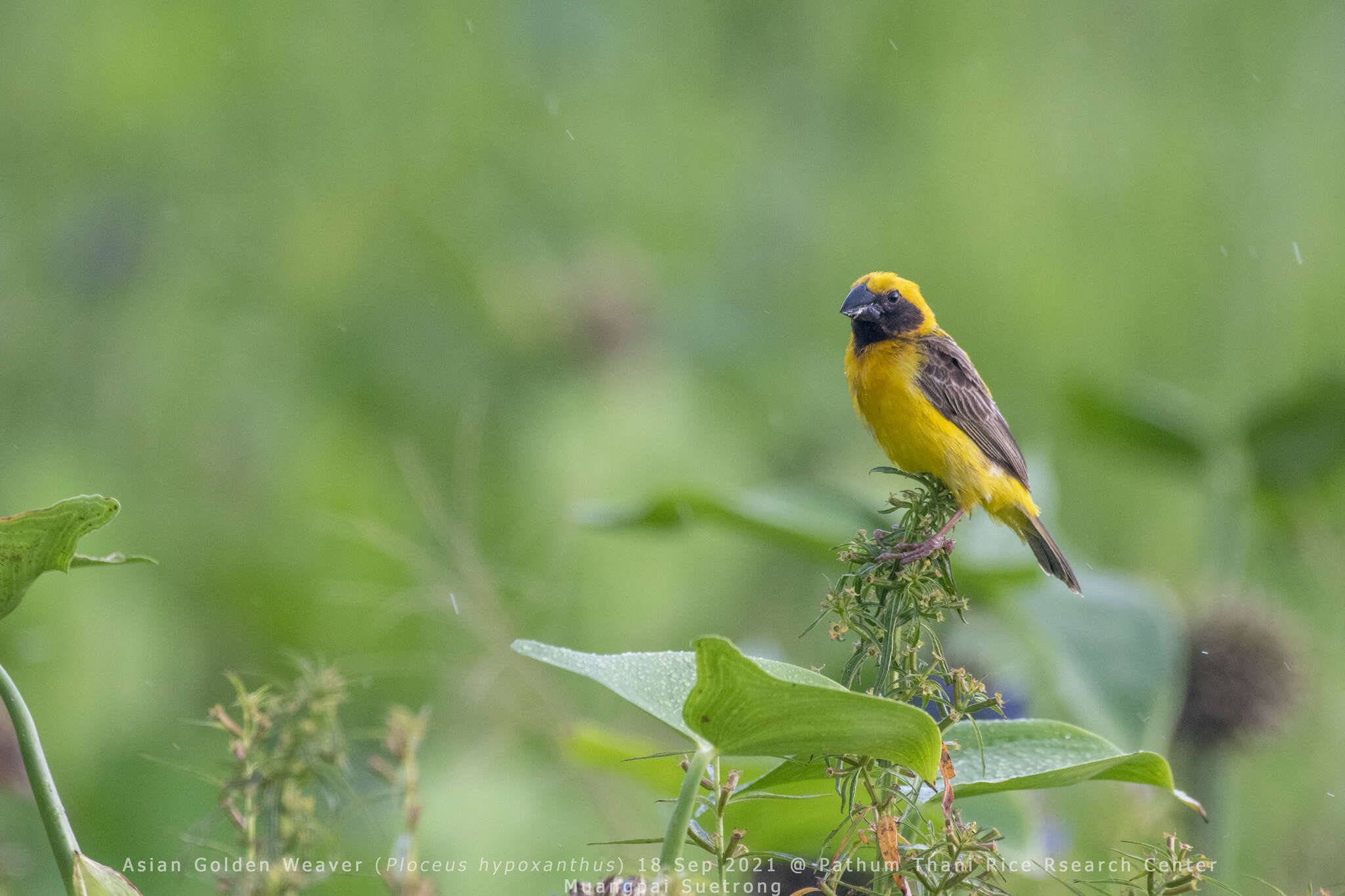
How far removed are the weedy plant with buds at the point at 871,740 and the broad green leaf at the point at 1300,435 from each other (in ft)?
6.47

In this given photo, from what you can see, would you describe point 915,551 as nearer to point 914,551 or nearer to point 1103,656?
point 914,551

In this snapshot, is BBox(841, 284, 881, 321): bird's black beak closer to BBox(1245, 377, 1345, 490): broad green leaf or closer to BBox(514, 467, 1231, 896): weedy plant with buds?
BBox(1245, 377, 1345, 490): broad green leaf

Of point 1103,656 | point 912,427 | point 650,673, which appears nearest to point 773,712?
point 650,673

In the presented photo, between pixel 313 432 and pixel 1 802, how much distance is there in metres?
2.38

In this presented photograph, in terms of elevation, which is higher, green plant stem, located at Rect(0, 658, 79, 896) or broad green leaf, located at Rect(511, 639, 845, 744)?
broad green leaf, located at Rect(511, 639, 845, 744)

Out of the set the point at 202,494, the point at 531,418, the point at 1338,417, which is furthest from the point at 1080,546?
the point at 202,494

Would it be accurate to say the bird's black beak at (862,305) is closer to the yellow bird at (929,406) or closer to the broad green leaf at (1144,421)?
the yellow bird at (929,406)

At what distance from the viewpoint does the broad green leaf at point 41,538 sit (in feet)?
2.35

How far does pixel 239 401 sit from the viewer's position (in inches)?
217

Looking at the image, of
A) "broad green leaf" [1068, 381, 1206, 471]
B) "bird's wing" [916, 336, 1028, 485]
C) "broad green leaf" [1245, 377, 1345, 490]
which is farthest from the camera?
"broad green leaf" [1068, 381, 1206, 471]

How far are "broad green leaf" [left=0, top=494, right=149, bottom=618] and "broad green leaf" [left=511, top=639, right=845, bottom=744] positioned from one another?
23 cm

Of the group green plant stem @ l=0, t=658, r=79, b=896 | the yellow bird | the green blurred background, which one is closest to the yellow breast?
the yellow bird

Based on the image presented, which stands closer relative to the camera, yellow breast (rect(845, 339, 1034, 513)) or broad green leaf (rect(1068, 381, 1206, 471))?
yellow breast (rect(845, 339, 1034, 513))

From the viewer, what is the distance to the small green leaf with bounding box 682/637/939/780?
2.16 feet
